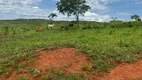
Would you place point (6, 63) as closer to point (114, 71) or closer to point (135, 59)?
point (114, 71)

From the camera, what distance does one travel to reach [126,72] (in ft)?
34.9

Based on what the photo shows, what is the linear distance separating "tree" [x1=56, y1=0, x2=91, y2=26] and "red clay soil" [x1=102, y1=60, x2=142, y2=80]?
29556 mm

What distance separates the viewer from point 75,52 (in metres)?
11.6

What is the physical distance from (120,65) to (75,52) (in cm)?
175

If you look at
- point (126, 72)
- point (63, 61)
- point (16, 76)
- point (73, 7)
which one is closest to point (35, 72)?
point (16, 76)

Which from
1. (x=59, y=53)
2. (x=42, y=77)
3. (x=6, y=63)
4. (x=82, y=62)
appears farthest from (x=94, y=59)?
(x=6, y=63)

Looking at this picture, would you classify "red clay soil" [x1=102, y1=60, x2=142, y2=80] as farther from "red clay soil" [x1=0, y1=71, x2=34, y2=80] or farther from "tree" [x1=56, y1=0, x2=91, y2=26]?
"tree" [x1=56, y1=0, x2=91, y2=26]

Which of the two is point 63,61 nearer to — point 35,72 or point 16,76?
point 35,72

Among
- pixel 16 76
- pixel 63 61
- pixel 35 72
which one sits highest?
pixel 63 61

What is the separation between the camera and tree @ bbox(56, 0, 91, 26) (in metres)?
40.3

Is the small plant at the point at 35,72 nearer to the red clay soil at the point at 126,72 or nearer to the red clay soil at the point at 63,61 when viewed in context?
the red clay soil at the point at 63,61

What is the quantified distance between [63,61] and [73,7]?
30.2 metres

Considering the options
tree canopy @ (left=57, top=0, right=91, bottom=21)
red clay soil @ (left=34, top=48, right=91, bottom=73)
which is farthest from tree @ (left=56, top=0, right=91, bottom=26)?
red clay soil @ (left=34, top=48, right=91, bottom=73)

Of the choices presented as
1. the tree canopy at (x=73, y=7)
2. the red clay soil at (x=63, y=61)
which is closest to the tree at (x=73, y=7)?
the tree canopy at (x=73, y=7)
